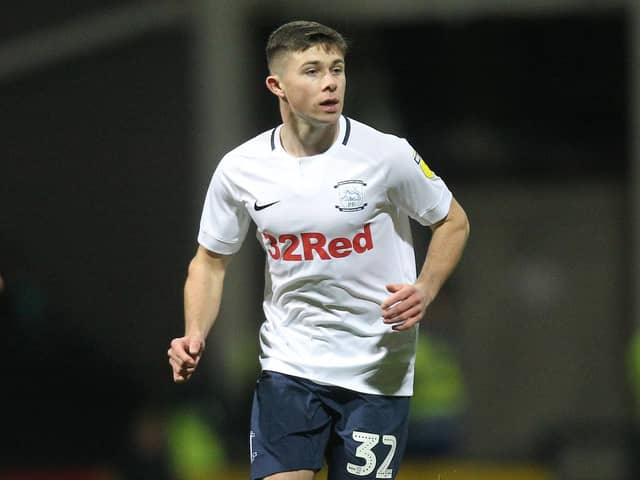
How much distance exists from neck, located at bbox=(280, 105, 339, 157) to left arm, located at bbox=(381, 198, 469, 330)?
0.42m

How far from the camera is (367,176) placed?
144 inches

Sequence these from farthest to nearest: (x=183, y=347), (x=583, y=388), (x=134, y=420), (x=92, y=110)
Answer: (x=583, y=388)
(x=92, y=110)
(x=134, y=420)
(x=183, y=347)

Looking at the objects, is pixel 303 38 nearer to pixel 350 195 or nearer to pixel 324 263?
pixel 350 195

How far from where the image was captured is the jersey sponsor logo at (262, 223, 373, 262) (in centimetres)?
365

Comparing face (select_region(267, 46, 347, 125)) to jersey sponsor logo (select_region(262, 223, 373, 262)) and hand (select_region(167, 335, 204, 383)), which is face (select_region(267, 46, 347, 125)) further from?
hand (select_region(167, 335, 204, 383))

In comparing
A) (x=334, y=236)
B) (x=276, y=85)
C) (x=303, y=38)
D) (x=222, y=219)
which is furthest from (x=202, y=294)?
(x=303, y=38)

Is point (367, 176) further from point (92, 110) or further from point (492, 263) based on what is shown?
point (492, 263)

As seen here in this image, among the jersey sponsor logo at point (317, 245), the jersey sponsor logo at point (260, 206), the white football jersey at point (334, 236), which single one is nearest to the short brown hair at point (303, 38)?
the white football jersey at point (334, 236)

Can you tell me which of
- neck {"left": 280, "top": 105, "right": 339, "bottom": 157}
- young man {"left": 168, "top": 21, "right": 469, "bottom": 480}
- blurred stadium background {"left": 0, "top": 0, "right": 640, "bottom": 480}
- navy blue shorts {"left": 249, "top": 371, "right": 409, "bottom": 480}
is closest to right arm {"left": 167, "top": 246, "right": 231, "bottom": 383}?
young man {"left": 168, "top": 21, "right": 469, "bottom": 480}

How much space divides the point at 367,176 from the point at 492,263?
354 inches

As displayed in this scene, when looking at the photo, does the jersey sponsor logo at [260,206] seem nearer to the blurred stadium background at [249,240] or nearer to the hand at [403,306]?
the hand at [403,306]

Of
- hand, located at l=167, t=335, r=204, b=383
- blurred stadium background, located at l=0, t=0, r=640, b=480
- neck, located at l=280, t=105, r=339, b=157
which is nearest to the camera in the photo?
hand, located at l=167, t=335, r=204, b=383

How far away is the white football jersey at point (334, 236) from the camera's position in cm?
366

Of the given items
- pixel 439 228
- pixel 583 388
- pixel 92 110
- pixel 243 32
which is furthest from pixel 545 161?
pixel 439 228
